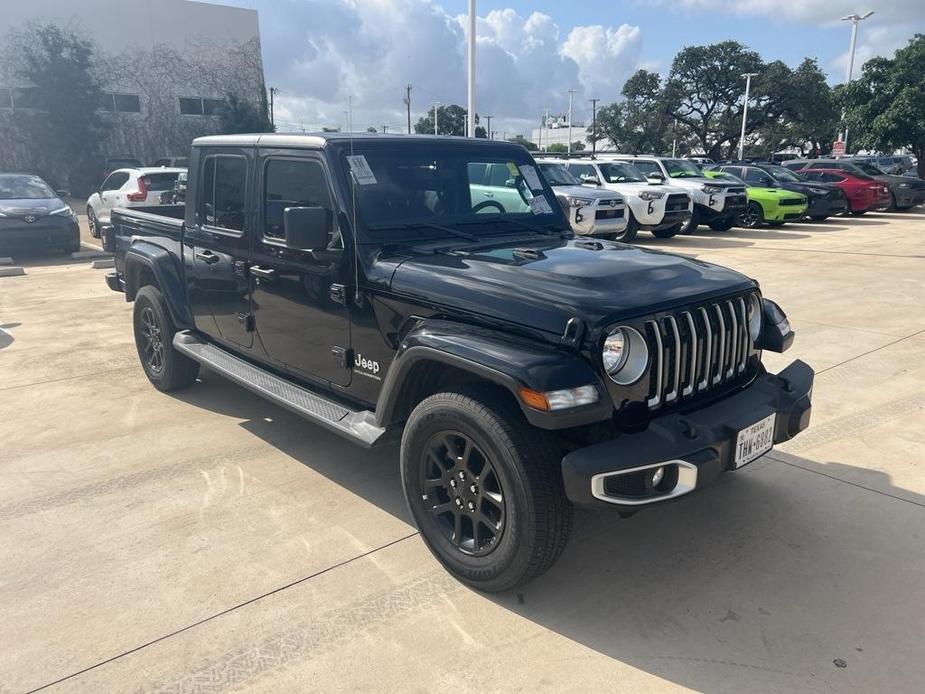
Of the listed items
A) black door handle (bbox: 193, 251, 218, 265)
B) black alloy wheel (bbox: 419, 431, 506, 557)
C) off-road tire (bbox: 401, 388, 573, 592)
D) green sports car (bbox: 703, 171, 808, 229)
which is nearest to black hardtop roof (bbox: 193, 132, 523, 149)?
black door handle (bbox: 193, 251, 218, 265)

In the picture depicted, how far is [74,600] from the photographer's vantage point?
117 inches

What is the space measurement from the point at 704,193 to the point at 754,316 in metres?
13.8

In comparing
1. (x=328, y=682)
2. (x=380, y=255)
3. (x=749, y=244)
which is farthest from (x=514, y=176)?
(x=749, y=244)

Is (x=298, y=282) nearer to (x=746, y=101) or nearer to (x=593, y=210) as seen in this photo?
(x=593, y=210)

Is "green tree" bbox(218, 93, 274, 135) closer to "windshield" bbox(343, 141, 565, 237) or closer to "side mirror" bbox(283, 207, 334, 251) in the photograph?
"windshield" bbox(343, 141, 565, 237)

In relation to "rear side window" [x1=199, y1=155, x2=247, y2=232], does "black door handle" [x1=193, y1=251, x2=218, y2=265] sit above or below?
below

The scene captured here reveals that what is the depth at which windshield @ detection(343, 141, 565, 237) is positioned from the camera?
3625 mm

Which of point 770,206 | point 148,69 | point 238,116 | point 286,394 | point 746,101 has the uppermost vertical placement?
point 148,69

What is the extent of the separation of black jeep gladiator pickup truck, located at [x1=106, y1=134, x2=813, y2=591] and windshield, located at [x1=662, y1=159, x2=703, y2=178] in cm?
1375

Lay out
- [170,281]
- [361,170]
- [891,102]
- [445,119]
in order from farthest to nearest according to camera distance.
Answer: [445,119] < [891,102] < [170,281] < [361,170]

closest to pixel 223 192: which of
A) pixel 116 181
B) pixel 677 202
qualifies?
pixel 116 181

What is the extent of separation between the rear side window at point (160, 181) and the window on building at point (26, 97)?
2110cm

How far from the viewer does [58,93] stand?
29109 mm

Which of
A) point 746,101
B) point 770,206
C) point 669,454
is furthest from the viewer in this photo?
point 746,101
